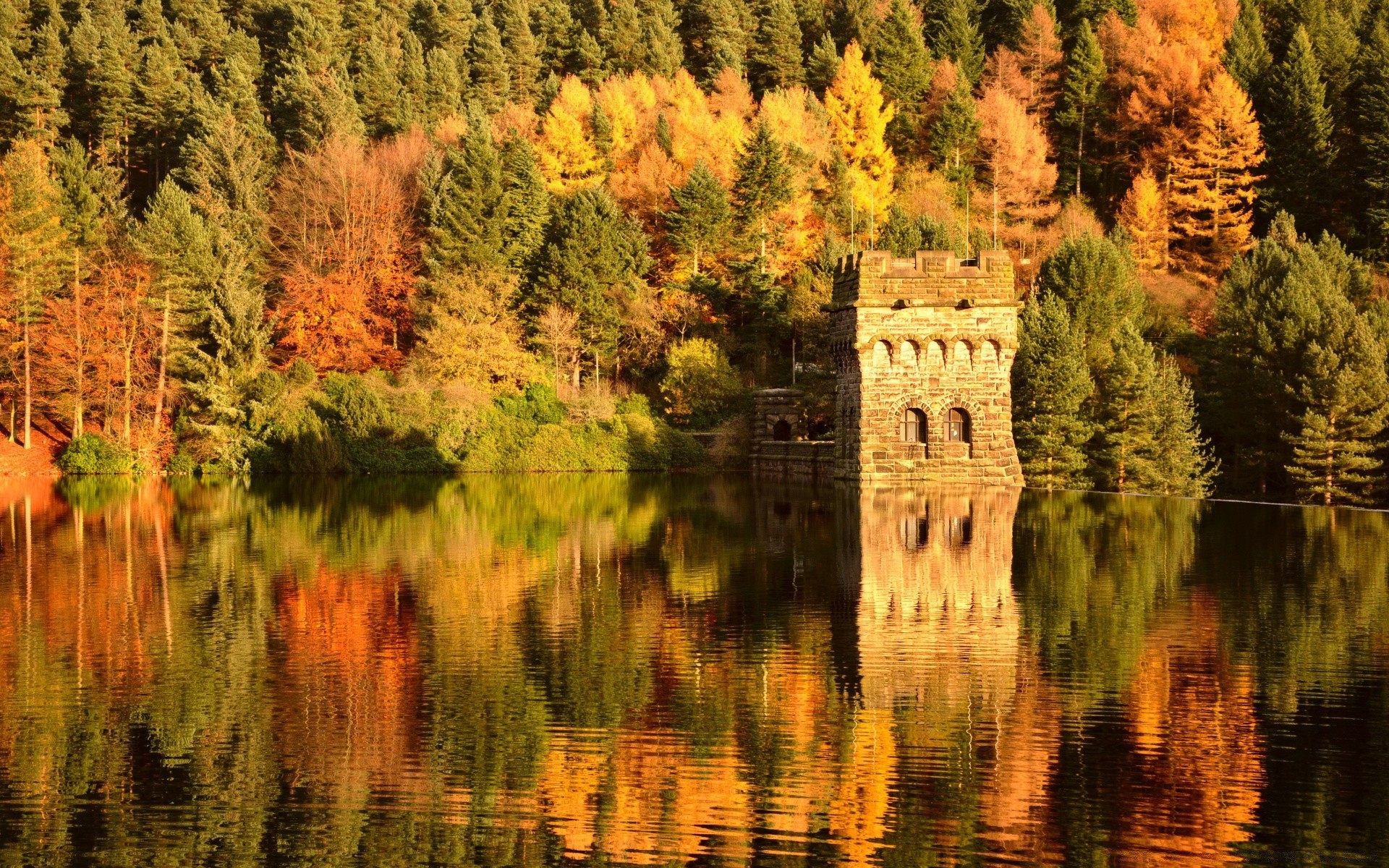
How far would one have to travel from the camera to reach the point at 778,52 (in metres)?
98.6

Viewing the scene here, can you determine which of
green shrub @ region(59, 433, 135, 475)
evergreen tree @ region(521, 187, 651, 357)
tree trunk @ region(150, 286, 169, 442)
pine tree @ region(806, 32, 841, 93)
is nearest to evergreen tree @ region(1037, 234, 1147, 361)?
evergreen tree @ region(521, 187, 651, 357)

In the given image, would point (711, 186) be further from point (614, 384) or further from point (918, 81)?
point (918, 81)

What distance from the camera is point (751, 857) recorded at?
938cm

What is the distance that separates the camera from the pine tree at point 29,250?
6312cm

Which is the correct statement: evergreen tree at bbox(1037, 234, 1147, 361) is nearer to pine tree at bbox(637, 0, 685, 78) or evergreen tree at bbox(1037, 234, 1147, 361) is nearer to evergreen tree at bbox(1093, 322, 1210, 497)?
evergreen tree at bbox(1093, 322, 1210, 497)

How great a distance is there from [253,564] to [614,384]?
140ft

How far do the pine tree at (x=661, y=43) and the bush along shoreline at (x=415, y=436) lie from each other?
125 feet

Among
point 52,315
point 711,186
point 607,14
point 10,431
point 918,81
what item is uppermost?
point 607,14

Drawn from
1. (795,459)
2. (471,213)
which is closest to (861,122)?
Result: (471,213)

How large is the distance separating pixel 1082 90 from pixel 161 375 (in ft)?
175

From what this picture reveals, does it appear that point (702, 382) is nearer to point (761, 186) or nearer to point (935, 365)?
point (761, 186)

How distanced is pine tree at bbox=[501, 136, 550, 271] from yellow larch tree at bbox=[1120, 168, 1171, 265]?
28.8m

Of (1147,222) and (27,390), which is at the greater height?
(1147,222)

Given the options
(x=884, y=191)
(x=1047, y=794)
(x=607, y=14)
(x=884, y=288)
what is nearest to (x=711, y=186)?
(x=884, y=191)
